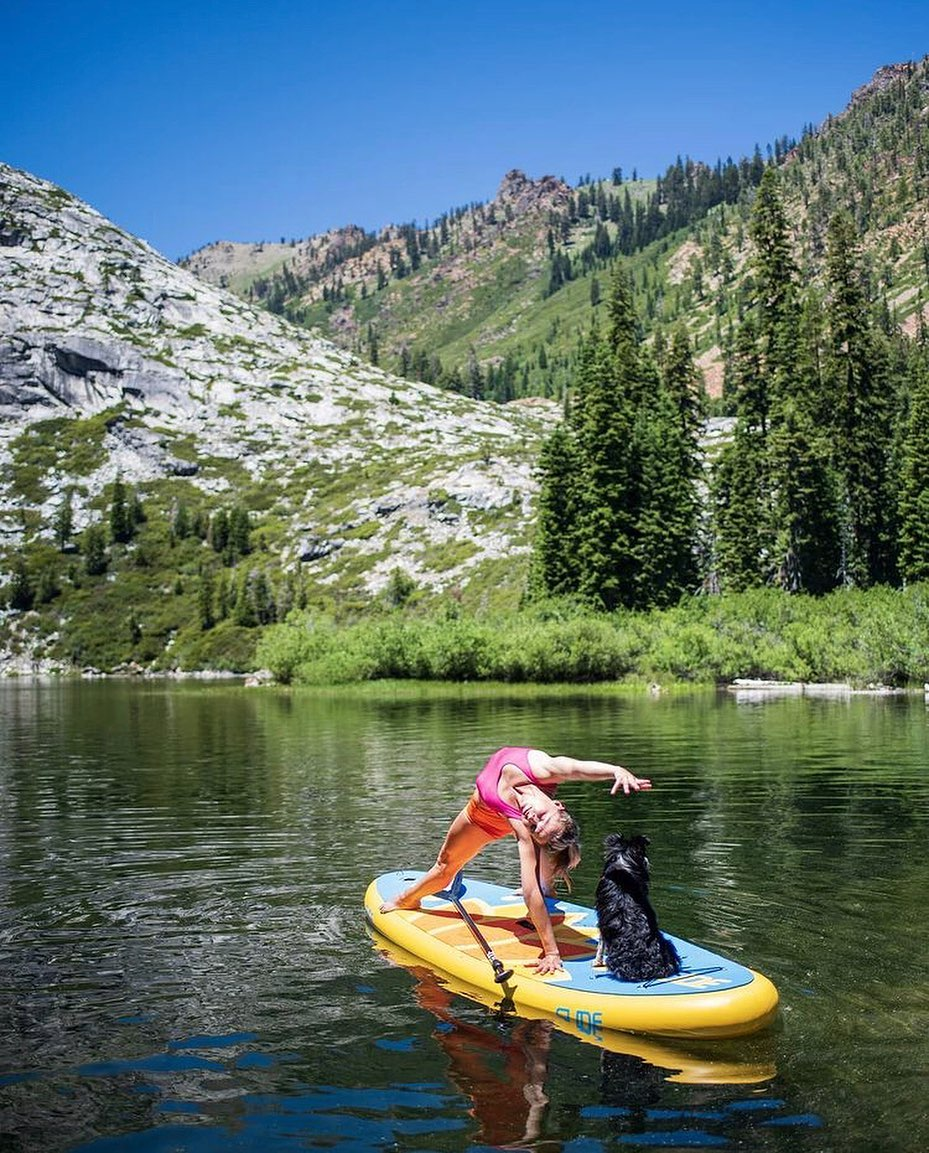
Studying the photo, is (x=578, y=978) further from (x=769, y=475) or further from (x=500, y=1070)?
(x=769, y=475)

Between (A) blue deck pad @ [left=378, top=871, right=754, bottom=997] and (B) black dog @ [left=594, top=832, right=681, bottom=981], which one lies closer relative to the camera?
(A) blue deck pad @ [left=378, top=871, right=754, bottom=997]

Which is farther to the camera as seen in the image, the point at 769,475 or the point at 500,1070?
the point at 769,475

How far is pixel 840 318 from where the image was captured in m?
73.3

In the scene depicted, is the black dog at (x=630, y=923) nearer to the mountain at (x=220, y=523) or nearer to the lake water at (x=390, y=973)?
the lake water at (x=390, y=973)

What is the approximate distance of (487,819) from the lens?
11.3 meters

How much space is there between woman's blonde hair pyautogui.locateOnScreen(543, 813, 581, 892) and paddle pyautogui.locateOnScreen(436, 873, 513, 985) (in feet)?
3.18

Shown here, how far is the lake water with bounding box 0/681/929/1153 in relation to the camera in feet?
25.4

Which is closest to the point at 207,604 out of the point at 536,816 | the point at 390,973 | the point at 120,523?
the point at 120,523

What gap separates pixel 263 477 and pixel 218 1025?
7030 inches

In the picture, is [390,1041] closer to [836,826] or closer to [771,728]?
[836,826]

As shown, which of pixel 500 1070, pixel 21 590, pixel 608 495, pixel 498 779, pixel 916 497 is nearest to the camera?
pixel 500 1070

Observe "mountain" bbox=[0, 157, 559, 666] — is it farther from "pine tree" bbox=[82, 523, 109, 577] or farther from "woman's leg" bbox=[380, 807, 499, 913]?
"woman's leg" bbox=[380, 807, 499, 913]

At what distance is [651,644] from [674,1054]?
5577 cm

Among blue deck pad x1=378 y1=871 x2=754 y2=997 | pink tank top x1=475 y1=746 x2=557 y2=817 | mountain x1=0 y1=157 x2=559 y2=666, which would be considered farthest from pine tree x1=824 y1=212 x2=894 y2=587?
pink tank top x1=475 y1=746 x2=557 y2=817
